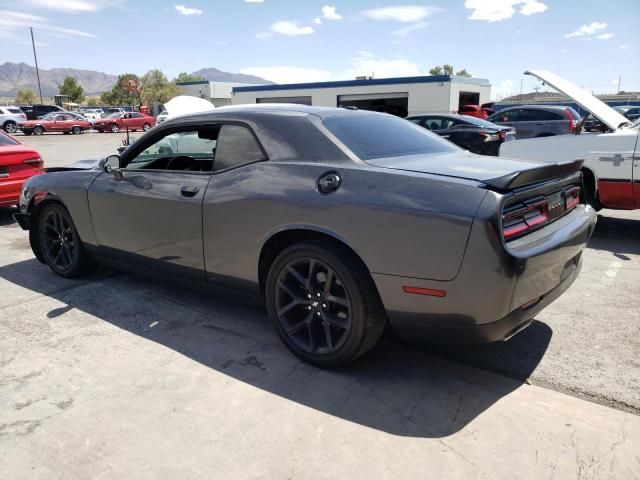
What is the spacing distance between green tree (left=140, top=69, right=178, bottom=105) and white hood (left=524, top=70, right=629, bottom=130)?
238 ft

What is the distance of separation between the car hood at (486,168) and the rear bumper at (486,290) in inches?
11.2

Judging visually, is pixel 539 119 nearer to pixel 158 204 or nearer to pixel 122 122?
pixel 158 204

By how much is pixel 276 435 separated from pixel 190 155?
2641 millimetres

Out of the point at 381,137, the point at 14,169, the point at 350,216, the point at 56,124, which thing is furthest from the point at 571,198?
the point at 56,124

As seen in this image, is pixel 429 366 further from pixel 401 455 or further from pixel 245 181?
pixel 245 181

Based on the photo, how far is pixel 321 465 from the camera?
217 centimetres

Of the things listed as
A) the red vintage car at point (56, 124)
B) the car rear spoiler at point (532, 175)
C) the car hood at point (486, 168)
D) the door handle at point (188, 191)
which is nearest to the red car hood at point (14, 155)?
the door handle at point (188, 191)

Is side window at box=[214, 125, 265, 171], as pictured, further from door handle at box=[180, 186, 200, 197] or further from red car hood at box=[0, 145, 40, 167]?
red car hood at box=[0, 145, 40, 167]

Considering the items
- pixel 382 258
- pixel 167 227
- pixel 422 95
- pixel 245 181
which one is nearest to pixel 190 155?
pixel 167 227

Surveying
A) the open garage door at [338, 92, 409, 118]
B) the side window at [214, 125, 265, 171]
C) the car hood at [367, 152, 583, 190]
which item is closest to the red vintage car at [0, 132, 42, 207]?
the side window at [214, 125, 265, 171]

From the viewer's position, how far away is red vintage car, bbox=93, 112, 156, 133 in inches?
1314

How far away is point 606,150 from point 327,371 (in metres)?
4.78

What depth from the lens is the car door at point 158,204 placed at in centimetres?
346

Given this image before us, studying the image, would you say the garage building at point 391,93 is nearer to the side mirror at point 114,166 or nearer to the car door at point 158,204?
the car door at point 158,204
